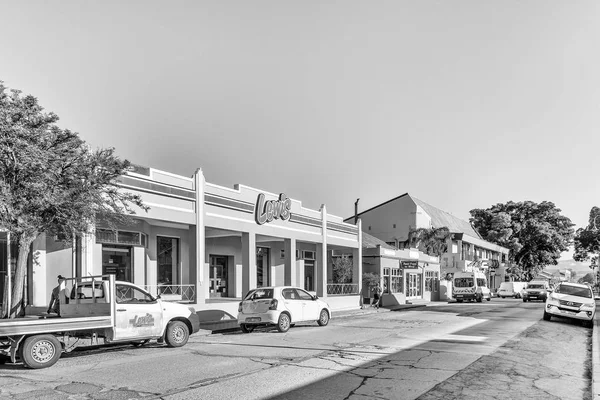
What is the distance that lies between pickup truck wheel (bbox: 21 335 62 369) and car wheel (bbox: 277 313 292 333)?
838 centimetres

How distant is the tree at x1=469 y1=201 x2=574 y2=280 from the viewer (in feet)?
276

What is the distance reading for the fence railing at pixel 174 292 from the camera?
22.7m

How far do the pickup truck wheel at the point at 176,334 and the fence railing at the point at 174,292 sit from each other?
7343 mm

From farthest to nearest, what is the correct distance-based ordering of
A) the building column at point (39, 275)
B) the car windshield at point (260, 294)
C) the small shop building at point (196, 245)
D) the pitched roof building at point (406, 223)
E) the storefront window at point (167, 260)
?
1. the pitched roof building at point (406, 223)
2. the storefront window at point (167, 260)
3. the car windshield at point (260, 294)
4. the small shop building at point (196, 245)
5. the building column at point (39, 275)

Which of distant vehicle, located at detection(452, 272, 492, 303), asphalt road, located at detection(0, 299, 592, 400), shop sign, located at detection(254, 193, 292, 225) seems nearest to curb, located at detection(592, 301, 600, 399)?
asphalt road, located at detection(0, 299, 592, 400)

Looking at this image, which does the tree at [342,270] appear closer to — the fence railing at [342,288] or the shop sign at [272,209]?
the fence railing at [342,288]

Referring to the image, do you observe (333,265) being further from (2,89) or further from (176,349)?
(2,89)

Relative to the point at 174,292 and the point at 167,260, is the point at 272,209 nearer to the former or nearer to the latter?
the point at 167,260

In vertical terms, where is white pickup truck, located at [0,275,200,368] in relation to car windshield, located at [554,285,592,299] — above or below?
above

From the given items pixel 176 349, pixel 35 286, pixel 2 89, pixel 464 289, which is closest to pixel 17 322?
pixel 176 349

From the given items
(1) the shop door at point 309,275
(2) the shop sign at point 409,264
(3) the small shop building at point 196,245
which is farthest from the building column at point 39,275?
(2) the shop sign at point 409,264

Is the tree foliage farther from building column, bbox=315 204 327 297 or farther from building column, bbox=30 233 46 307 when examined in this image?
building column, bbox=30 233 46 307

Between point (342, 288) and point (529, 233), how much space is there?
197 ft

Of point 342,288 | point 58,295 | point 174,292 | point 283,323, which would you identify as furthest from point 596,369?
point 342,288
